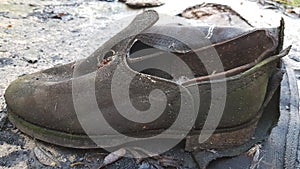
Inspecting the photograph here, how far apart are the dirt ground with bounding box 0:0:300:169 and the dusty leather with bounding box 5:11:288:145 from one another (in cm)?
7

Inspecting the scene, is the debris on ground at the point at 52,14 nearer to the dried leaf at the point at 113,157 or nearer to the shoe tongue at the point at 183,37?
the shoe tongue at the point at 183,37

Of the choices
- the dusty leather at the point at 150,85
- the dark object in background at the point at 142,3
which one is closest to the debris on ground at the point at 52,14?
the dark object in background at the point at 142,3

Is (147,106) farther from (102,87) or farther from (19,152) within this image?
(19,152)

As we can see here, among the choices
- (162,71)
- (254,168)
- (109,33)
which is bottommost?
(109,33)

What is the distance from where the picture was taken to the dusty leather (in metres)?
0.85

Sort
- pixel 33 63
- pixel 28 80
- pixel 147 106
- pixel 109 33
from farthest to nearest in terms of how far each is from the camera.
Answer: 1. pixel 109 33
2. pixel 33 63
3. pixel 28 80
4. pixel 147 106

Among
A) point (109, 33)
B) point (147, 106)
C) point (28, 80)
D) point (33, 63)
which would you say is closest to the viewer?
point (147, 106)

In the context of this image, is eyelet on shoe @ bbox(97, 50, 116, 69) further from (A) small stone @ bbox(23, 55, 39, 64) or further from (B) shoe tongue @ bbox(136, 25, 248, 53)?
(A) small stone @ bbox(23, 55, 39, 64)

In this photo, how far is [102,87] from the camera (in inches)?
35.2

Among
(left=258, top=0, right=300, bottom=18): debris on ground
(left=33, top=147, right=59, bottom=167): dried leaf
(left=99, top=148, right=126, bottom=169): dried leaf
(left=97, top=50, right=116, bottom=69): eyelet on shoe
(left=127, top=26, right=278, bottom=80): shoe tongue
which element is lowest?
(left=258, top=0, right=300, bottom=18): debris on ground

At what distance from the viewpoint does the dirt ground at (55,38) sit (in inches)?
36.2

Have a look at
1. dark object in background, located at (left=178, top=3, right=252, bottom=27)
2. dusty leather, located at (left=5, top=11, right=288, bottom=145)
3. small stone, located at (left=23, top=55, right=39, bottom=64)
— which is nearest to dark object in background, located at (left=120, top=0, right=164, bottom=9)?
dark object in background, located at (left=178, top=3, right=252, bottom=27)

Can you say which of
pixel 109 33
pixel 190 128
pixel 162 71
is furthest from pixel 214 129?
pixel 109 33

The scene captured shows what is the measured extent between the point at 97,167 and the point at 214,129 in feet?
0.96
